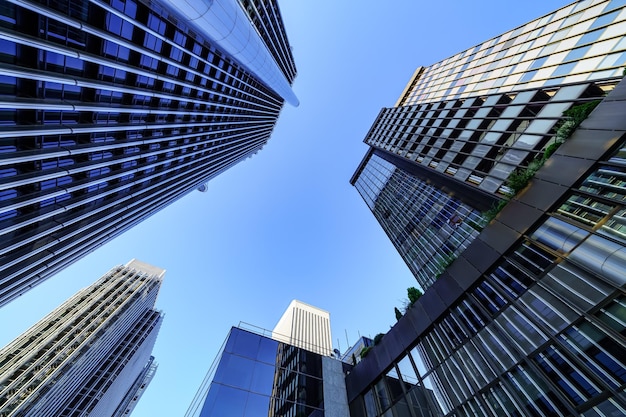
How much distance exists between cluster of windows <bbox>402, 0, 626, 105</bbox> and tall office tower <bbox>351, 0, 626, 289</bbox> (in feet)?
0.26

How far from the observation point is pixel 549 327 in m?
9.70

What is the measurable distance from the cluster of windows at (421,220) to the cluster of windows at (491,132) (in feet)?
14.5

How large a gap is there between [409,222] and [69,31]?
42110 mm

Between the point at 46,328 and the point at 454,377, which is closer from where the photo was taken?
the point at 454,377

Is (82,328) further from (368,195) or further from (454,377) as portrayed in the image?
(454,377)

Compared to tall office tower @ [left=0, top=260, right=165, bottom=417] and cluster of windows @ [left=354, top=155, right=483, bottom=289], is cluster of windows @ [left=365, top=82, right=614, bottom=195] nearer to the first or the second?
cluster of windows @ [left=354, top=155, right=483, bottom=289]

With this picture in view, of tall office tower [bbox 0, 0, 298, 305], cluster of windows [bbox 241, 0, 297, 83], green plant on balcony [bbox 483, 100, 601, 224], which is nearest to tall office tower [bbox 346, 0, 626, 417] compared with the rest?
green plant on balcony [bbox 483, 100, 601, 224]

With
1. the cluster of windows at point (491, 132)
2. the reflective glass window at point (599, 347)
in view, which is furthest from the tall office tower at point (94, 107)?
the reflective glass window at point (599, 347)

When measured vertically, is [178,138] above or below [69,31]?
below

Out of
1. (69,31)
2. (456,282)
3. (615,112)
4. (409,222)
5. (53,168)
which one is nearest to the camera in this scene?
(615,112)

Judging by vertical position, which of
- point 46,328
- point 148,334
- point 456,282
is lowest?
point 148,334

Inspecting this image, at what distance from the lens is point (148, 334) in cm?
11894

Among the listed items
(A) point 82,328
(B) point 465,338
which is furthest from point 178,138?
(A) point 82,328

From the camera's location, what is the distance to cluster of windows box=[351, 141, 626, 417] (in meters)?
8.23
